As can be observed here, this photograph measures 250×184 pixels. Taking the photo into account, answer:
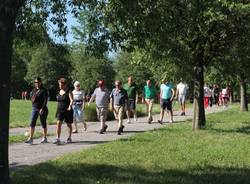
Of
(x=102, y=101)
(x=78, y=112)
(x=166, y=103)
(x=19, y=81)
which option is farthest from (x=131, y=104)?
(x=19, y=81)

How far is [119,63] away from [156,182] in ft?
257

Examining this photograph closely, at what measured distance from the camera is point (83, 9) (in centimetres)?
1091

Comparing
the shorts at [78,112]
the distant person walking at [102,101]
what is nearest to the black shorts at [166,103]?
the distant person walking at [102,101]

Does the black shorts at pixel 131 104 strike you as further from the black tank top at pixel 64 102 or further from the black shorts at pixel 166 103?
the black tank top at pixel 64 102

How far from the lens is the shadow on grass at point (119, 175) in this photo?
10.0m

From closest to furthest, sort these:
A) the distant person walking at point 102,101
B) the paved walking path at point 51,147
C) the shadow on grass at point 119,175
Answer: the shadow on grass at point 119,175 < the paved walking path at point 51,147 < the distant person walking at point 102,101

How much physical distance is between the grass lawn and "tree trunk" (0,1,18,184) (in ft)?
4.20

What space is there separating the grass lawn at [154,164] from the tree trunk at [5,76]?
1.28 m

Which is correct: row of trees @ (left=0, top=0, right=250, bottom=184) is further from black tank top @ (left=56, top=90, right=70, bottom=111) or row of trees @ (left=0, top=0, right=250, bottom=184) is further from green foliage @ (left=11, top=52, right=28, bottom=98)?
green foliage @ (left=11, top=52, right=28, bottom=98)

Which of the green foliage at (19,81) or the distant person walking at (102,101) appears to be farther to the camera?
the green foliage at (19,81)

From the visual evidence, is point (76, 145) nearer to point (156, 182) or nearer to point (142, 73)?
point (156, 182)

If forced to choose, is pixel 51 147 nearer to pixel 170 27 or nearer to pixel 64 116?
pixel 64 116

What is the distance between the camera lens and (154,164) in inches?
465

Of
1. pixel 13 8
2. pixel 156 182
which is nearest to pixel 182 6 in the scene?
pixel 156 182
